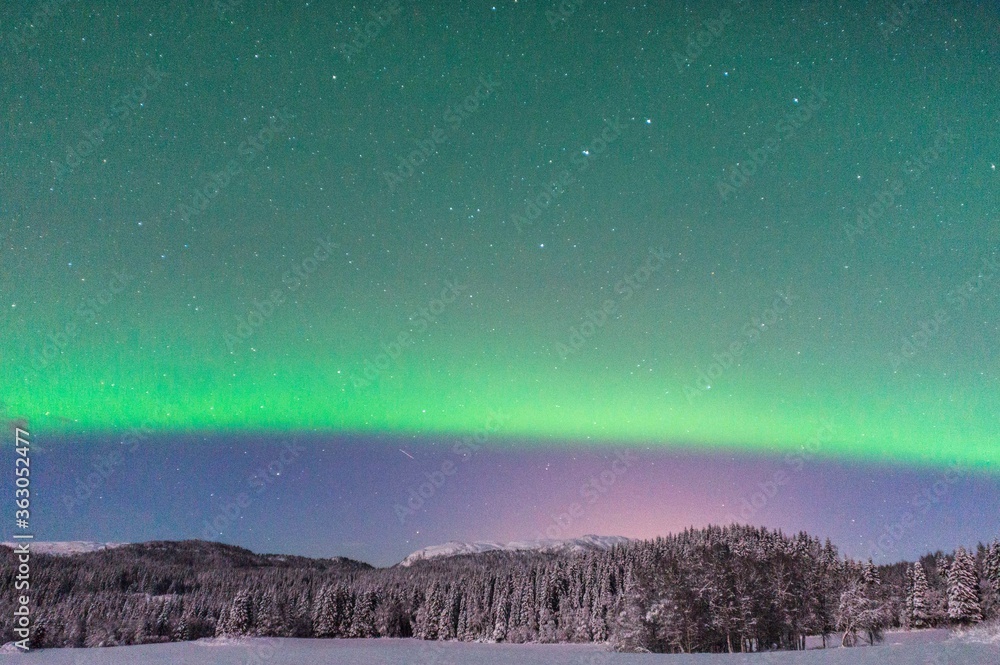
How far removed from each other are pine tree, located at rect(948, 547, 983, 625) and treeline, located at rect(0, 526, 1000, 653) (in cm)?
12

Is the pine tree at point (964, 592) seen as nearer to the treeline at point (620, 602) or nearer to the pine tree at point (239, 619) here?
the treeline at point (620, 602)

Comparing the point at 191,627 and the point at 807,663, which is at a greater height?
the point at 807,663

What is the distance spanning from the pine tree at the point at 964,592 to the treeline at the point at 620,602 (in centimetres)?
12

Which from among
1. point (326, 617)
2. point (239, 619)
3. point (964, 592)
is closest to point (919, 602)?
point (964, 592)

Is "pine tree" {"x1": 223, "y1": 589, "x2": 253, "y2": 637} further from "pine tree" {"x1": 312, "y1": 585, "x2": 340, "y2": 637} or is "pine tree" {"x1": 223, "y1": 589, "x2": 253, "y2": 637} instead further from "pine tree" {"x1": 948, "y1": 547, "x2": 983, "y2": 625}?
"pine tree" {"x1": 948, "y1": 547, "x2": 983, "y2": 625}

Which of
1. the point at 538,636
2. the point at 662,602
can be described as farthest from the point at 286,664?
the point at 538,636

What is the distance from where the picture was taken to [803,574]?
7519cm

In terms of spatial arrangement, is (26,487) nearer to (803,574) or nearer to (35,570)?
(803,574)

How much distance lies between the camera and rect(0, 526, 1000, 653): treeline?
70750 millimetres

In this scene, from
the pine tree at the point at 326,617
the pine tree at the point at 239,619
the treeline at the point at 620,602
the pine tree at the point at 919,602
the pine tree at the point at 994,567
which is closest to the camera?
the treeline at the point at 620,602

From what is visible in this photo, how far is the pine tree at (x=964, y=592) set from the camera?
243ft

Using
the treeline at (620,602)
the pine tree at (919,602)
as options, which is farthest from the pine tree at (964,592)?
the pine tree at (919,602)

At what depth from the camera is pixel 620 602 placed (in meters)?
92.1

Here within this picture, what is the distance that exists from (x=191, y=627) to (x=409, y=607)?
140 feet
